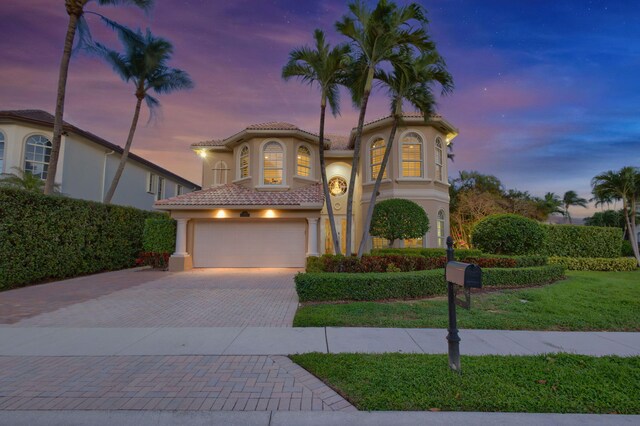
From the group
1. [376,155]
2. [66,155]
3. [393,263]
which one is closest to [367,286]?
[393,263]

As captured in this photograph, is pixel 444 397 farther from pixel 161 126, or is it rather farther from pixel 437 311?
pixel 161 126

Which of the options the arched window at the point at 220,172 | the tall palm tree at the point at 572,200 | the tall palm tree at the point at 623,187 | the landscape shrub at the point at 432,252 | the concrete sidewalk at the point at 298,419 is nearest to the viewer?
the concrete sidewalk at the point at 298,419

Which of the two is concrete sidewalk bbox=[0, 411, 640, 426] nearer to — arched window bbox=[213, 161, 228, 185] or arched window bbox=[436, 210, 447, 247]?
arched window bbox=[436, 210, 447, 247]

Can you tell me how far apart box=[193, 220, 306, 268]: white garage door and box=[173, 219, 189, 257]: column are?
1.96 feet

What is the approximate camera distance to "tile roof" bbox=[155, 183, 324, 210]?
14.1m

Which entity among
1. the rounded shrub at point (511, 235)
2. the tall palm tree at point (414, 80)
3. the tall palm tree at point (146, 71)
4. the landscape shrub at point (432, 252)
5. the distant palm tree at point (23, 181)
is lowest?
the landscape shrub at point (432, 252)

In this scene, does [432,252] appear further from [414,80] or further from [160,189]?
[160,189]

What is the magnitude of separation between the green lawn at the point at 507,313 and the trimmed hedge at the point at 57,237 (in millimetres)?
9374

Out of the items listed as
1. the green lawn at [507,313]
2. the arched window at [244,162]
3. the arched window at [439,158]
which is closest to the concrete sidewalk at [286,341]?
the green lawn at [507,313]

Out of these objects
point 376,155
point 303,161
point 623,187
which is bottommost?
point 623,187

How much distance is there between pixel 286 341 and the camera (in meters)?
4.89

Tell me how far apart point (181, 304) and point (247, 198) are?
7756mm

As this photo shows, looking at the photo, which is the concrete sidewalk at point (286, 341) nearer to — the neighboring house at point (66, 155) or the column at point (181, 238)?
the column at point (181, 238)

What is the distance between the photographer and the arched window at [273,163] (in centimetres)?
1641
